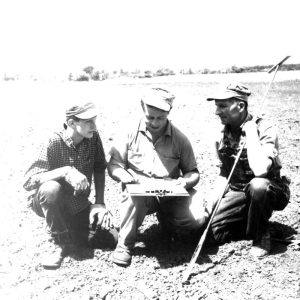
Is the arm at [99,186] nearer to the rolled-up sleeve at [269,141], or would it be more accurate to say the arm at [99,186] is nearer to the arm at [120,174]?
the arm at [120,174]

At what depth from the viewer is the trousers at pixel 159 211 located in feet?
11.8

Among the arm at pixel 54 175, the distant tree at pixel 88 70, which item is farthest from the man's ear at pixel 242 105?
the distant tree at pixel 88 70

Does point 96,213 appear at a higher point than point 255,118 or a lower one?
lower

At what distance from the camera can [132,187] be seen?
3.52 metres

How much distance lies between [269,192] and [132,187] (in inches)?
45.1

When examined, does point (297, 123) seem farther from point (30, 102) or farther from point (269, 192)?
point (30, 102)

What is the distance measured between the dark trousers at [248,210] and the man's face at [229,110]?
1.96 feet

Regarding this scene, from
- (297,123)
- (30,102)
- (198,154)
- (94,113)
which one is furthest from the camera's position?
(30,102)

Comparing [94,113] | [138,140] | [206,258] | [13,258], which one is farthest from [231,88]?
[13,258]

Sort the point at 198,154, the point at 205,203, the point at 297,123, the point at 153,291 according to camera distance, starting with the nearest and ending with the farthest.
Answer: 1. the point at 153,291
2. the point at 205,203
3. the point at 198,154
4. the point at 297,123

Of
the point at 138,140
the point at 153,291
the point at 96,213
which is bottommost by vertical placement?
the point at 153,291

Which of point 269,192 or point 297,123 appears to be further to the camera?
point 297,123

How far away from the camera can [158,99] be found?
3578 millimetres

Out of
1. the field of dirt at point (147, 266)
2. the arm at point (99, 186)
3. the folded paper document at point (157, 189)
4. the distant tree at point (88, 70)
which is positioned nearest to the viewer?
the field of dirt at point (147, 266)
